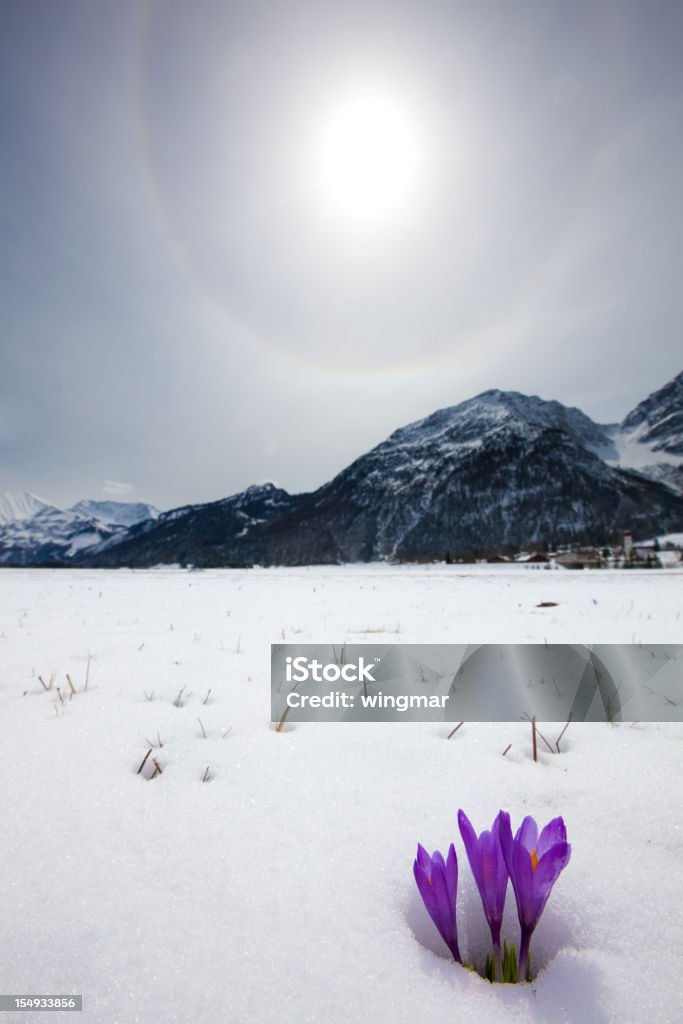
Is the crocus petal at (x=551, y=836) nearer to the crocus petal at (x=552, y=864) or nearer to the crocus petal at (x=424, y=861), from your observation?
the crocus petal at (x=552, y=864)

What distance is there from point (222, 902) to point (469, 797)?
0.85 m

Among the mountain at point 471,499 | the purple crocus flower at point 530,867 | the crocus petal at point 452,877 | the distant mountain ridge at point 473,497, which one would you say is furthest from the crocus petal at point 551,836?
the mountain at point 471,499

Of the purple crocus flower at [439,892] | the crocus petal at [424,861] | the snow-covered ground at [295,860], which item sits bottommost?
the snow-covered ground at [295,860]

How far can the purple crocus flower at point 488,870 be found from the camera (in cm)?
94

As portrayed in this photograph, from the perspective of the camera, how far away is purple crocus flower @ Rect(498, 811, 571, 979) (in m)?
0.90

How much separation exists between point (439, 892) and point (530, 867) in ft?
Answer: 0.65

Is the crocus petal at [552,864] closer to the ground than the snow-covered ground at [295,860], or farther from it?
farther from it

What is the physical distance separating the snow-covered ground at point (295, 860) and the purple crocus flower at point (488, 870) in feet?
0.34

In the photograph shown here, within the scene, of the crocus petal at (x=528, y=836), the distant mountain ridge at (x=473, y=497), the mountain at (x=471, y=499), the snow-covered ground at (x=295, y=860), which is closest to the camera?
the snow-covered ground at (x=295, y=860)

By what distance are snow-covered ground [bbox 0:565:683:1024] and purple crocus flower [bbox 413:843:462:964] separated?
0.06 m

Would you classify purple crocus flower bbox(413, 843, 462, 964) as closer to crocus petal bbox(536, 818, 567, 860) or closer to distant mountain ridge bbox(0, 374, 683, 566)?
crocus petal bbox(536, 818, 567, 860)

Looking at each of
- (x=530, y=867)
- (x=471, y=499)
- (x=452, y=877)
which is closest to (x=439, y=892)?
(x=452, y=877)

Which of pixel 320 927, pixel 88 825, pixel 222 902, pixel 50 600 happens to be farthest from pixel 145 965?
pixel 50 600

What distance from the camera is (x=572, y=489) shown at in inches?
5030
